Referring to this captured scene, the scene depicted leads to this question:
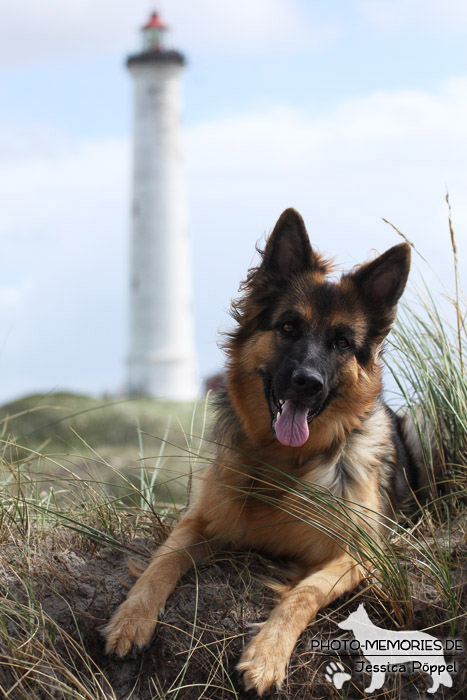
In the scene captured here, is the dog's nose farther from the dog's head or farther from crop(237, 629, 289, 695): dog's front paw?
crop(237, 629, 289, 695): dog's front paw

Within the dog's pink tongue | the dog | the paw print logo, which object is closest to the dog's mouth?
the dog's pink tongue

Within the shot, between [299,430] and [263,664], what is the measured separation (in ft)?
4.08

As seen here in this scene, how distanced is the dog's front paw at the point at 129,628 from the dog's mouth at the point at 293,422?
118cm

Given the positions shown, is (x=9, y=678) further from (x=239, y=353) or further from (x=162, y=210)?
(x=162, y=210)

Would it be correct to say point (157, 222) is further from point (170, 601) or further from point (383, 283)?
point (170, 601)

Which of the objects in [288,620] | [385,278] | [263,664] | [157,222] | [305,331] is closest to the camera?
[263,664]

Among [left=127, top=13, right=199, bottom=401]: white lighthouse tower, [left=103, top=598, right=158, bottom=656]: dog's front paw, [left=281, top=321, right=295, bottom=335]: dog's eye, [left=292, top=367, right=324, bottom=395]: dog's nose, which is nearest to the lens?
[left=103, top=598, right=158, bottom=656]: dog's front paw

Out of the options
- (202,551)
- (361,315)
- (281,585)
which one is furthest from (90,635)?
(361,315)

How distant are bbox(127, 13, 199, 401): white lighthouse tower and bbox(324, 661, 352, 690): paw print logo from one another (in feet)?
81.1

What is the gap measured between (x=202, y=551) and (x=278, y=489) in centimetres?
60

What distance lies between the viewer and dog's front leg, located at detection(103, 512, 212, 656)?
3732 mm

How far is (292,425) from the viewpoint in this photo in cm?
408

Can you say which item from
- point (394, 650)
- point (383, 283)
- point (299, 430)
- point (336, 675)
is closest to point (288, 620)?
point (336, 675)

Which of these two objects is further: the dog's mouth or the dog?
the dog's mouth
